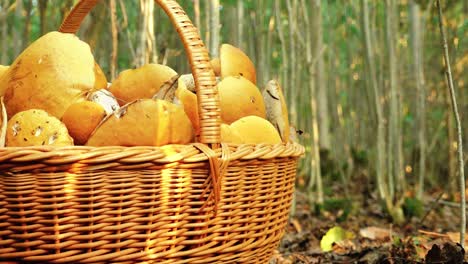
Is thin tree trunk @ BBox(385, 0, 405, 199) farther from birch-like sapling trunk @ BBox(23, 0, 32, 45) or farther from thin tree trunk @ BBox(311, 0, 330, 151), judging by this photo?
birch-like sapling trunk @ BBox(23, 0, 32, 45)

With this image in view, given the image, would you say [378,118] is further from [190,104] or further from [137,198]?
[137,198]

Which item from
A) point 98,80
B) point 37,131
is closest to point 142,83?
point 98,80

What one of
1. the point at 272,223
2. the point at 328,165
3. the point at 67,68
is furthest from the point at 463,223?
the point at 328,165

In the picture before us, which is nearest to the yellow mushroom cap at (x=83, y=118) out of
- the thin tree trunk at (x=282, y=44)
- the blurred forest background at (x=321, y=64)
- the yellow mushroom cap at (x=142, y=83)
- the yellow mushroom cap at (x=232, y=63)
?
the yellow mushroom cap at (x=142, y=83)

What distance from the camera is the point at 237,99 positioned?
1.36 m

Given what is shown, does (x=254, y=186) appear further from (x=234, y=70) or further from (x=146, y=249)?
(x=234, y=70)

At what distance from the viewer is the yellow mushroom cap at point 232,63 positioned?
1.49 meters

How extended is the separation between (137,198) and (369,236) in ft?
4.61

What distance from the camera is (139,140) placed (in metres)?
1.12

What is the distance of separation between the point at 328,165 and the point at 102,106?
337cm

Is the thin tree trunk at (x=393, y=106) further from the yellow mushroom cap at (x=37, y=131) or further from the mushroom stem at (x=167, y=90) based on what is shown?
the yellow mushroom cap at (x=37, y=131)

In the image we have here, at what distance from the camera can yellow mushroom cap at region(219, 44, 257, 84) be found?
1493 millimetres

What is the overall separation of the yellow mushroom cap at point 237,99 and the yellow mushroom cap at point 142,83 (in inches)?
5.2

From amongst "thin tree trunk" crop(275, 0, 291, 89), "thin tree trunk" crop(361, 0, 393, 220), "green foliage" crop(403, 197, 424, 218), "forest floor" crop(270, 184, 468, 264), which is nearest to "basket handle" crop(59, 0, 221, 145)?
"forest floor" crop(270, 184, 468, 264)
